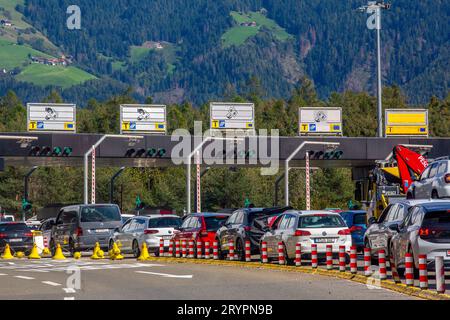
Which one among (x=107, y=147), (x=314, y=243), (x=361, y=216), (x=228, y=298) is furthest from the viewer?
(x=107, y=147)

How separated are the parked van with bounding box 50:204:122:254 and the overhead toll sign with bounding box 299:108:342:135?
95.4 ft

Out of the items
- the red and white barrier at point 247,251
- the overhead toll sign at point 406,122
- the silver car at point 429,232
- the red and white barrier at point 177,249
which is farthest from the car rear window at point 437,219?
the overhead toll sign at point 406,122

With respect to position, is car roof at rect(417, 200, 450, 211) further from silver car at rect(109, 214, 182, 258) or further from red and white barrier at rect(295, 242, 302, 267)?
silver car at rect(109, 214, 182, 258)

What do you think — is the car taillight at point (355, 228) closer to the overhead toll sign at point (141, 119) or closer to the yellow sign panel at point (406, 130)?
the overhead toll sign at point (141, 119)

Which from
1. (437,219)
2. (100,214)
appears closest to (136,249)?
(100,214)

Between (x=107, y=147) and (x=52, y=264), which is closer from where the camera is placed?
(x=52, y=264)

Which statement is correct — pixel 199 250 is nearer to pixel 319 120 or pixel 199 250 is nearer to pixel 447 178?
pixel 447 178

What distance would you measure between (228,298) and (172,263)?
14.3 meters

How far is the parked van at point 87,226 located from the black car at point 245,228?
28.7 feet

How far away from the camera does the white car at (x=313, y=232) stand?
2847cm
